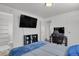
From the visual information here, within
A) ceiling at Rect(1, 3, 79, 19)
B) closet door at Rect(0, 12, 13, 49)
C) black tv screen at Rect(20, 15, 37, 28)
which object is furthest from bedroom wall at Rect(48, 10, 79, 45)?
closet door at Rect(0, 12, 13, 49)

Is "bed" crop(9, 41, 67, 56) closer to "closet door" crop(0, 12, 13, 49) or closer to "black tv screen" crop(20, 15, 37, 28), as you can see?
"closet door" crop(0, 12, 13, 49)

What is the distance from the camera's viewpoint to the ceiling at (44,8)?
1.06m

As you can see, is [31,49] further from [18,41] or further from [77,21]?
[77,21]

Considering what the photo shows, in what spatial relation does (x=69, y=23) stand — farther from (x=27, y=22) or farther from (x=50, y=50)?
(x=27, y=22)

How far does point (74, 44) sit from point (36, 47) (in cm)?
46

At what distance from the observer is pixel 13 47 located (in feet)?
3.61

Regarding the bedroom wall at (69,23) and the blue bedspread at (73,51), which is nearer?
the blue bedspread at (73,51)

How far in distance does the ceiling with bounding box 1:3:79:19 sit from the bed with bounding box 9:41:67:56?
0.37 metres

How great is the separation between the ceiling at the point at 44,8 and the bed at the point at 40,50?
0.37 m

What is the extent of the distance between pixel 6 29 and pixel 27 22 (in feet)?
0.86

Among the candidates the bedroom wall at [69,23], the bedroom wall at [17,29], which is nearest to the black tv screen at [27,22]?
the bedroom wall at [17,29]

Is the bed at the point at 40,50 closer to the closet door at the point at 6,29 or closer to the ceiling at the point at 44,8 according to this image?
the closet door at the point at 6,29

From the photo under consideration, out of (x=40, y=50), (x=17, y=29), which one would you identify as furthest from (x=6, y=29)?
(x=40, y=50)

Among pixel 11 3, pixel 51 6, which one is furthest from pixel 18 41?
pixel 51 6
